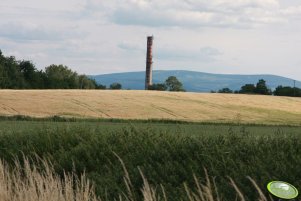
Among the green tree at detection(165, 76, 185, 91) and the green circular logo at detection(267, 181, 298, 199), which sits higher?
the green circular logo at detection(267, 181, 298, 199)

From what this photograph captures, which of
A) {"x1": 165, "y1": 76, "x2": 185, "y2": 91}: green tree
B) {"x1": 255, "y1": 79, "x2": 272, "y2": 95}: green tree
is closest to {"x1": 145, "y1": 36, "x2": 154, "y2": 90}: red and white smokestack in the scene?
{"x1": 165, "y1": 76, "x2": 185, "y2": 91}: green tree

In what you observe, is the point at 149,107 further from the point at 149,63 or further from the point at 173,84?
the point at 173,84

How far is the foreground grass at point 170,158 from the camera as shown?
319 inches

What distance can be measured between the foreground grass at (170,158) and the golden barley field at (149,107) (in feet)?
80.9

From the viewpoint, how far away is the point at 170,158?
A: 379 inches

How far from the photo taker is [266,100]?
53.3 metres

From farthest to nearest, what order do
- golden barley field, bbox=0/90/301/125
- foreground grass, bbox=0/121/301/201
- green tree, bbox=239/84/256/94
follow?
green tree, bbox=239/84/256/94, golden barley field, bbox=0/90/301/125, foreground grass, bbox=0/121/301/201

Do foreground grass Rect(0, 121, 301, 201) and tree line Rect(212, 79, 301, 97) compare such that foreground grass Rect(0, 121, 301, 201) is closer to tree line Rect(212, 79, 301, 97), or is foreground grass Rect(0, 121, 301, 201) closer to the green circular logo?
the green circular logo

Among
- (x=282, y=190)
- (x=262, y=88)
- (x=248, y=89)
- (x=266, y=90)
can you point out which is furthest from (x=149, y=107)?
(x=282, y=190)

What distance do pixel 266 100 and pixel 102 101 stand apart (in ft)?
51.2

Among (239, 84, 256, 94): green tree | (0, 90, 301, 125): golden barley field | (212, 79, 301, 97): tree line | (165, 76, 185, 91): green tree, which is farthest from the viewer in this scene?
(165, 76, 185, 91): green tree

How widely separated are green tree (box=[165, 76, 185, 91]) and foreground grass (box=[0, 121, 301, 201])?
86.8 m

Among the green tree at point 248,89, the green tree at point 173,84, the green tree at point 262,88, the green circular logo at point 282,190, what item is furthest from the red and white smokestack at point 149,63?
the green circular logo at point 282,190

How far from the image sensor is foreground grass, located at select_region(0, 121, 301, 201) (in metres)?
8.11
